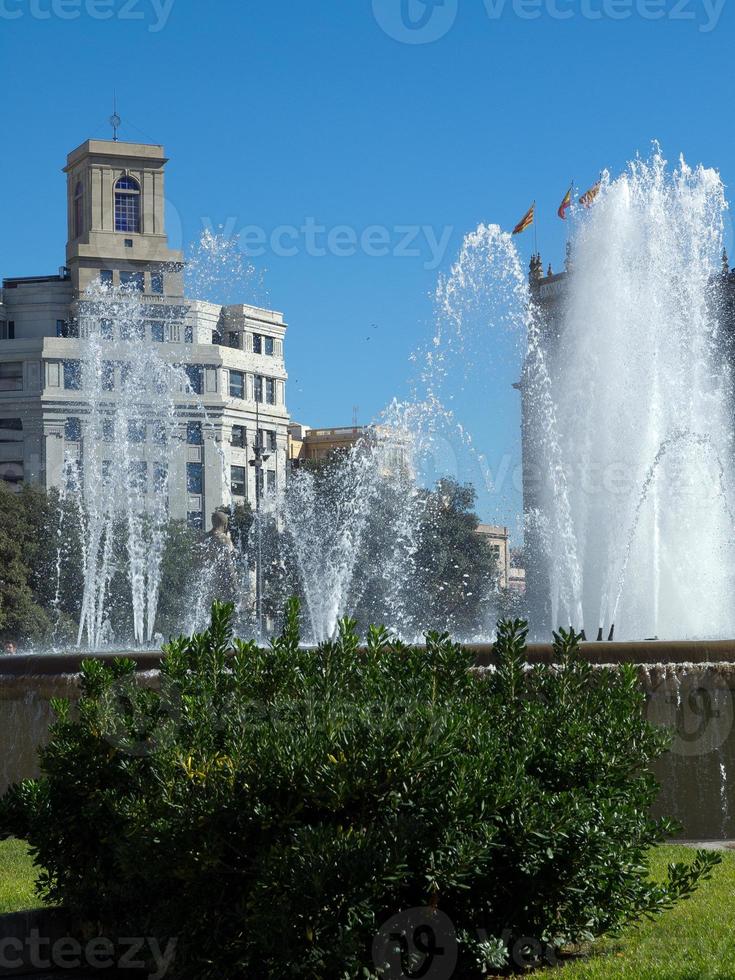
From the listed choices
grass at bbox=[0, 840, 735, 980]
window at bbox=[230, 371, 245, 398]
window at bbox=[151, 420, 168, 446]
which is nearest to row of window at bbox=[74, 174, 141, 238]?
window at bbox=[230, 371, 245, 398]

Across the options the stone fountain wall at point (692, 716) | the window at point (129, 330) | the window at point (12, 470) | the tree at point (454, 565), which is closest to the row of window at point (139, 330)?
the window at point (129, 330)

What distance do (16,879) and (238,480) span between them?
71982mm

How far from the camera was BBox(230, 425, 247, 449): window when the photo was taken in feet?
262

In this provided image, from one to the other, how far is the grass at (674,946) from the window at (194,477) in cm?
6912

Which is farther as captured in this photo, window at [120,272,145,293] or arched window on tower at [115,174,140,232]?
arched window on tower at [115,174,140,232]

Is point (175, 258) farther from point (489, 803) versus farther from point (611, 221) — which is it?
point (489, 803)

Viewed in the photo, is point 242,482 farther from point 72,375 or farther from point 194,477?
point 72,375

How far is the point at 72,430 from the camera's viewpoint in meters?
72.8

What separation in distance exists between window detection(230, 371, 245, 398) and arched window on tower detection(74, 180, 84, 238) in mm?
13726

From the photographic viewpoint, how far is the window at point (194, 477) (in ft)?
249

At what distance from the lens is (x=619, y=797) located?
5613 millimetres

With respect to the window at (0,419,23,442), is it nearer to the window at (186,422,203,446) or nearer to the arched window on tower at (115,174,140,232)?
the window at (186,422,203,446)

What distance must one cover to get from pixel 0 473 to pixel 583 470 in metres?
50.3

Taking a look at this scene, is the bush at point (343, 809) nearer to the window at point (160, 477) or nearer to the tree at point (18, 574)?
the tree at point (18, 574)
